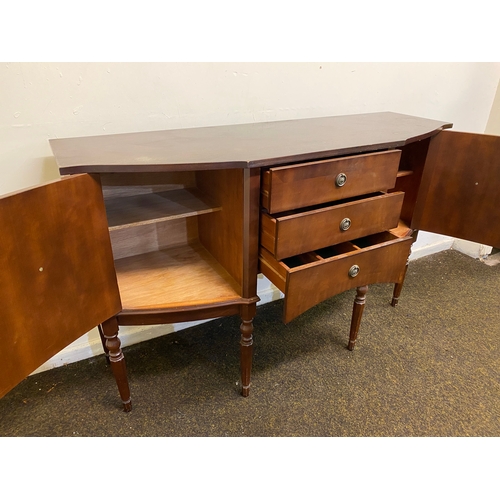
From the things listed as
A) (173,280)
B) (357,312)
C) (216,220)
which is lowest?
(357,312)

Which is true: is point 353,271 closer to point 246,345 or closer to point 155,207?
point 246,345

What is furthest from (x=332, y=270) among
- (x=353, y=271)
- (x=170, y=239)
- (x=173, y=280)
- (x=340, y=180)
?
(x=170, y=239)

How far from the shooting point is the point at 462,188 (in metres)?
1.36

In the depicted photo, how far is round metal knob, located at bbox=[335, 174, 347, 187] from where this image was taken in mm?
995

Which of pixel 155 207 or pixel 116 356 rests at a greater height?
pixel 155 207

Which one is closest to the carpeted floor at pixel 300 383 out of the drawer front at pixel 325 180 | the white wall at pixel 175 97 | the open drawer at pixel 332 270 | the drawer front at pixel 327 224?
the white wall at pixel 175 97

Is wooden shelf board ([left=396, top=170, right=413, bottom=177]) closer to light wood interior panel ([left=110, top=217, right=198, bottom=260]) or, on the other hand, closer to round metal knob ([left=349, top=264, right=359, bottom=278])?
round metal knob ([left=349, top=264, right=359, bottom=278])

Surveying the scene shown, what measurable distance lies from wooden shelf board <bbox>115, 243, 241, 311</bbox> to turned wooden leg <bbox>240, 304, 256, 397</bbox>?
7 centimetres

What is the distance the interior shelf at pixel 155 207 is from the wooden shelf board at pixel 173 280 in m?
0.20

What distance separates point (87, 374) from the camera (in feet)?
4.46

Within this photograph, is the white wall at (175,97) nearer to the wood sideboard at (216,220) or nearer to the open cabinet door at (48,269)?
the wood sideboard at (216,220)

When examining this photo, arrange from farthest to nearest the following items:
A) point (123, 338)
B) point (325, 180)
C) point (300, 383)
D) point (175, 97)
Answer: point (123, 338)
point (300, 383)
point (175, 97)
point (325, 180)

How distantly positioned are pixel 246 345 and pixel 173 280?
0.30 m

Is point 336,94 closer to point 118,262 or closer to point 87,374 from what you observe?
point 118,262
